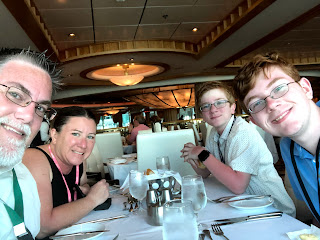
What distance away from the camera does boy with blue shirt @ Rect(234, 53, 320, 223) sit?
1.21 m

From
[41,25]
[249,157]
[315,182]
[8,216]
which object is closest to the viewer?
[8,216]

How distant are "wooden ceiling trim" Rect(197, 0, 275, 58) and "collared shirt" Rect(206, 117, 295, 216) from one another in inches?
151

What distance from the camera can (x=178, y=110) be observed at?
23.1 m

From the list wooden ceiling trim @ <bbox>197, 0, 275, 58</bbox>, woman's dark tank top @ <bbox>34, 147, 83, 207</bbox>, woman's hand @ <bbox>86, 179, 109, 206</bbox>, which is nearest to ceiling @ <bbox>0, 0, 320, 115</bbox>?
wooden ceiling trim @ <bbox>197, 0, 275, 58</bbox>

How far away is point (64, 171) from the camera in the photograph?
6.07 ft

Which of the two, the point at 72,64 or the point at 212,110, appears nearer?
the point at 212,110

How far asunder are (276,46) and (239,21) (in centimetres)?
325

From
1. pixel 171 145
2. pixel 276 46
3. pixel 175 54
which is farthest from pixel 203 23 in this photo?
pixel 171 145

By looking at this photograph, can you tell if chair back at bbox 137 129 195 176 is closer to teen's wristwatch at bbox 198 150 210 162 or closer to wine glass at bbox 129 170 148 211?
teen's wristwatch at bbox 198 150 210 162

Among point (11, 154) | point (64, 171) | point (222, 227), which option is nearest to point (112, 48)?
point (64, 171)

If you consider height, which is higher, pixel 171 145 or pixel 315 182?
pixel 171 145

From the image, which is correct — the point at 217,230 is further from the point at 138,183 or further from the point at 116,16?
the point at 116,16

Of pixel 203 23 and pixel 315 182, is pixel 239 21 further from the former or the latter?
pixel 315 182

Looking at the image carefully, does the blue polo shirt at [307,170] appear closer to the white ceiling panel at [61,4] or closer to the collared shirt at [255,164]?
the collared shirt at [255,164]
